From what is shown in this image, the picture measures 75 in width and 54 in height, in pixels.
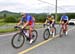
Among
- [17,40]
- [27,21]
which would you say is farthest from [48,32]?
[17,40]

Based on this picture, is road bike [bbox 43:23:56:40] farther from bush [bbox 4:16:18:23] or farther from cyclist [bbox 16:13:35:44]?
bush [bbox 4:16:18:23]

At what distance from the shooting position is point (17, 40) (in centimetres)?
1388

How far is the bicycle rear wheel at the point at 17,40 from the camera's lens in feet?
45.1

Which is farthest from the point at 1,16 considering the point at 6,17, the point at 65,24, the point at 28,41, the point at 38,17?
the point at 28,41

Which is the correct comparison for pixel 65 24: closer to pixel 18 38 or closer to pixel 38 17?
pixel 18 38

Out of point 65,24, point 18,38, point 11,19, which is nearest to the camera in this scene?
point 18,38

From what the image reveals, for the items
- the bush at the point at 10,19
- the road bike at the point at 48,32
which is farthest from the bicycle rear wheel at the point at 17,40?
the bush at the point at 10,19

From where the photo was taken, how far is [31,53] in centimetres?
1209

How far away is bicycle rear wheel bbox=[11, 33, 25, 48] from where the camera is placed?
13.8 m

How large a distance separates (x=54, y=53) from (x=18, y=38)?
2417 millimetres

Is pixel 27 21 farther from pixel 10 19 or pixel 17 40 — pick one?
pixel 10 19

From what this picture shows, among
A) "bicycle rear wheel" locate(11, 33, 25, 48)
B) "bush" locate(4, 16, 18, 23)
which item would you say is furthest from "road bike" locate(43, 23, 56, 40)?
"bush" locate(4, 16, 18, 23)

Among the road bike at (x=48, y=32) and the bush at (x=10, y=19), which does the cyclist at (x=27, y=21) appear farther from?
the bush at (x=10, y=19)

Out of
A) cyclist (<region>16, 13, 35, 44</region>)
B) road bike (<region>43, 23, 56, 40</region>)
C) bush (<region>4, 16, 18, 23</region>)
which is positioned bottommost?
bush (<region>4, 16, 18, 23</region>)
